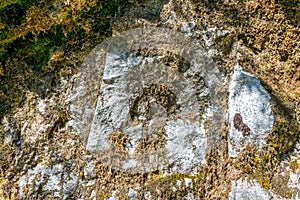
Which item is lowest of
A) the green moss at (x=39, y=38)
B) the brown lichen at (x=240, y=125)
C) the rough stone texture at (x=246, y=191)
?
the rough stone texture at (x=246, y=191)

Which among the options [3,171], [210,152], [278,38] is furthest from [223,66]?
[3,171]

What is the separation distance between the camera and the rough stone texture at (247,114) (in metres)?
2.99

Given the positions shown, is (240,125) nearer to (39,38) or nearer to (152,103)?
(152,103)

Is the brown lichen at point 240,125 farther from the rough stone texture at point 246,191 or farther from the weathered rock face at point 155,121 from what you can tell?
the rough stone texture at point 246,191

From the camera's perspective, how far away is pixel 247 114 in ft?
9.91

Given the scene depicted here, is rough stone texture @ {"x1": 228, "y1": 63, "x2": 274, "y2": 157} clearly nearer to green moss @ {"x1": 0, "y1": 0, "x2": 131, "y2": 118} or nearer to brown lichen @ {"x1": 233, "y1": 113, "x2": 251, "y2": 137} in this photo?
brown lichen @ {"x1": 233, "y1": 113, "x2": 251, "y2": 137}

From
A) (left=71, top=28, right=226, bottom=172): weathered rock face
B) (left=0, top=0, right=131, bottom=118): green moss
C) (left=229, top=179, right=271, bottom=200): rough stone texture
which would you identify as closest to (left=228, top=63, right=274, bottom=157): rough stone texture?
(left=71, top=28, right=226, bottom=172): weathered rock face

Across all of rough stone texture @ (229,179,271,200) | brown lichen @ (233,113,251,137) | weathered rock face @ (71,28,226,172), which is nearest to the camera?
A: rough stone texture @ (229,179,271,200)

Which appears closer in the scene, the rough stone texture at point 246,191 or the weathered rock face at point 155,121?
the rough stone texture at point 246,191

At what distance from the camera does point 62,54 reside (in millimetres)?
3295

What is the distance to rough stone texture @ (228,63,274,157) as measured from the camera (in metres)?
2.99

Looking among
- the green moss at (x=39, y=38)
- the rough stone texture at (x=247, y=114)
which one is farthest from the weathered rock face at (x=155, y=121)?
the green moss at (x=39, y=38)

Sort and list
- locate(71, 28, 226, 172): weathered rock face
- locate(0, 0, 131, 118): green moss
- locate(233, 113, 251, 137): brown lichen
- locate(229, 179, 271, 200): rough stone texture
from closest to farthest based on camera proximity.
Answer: locate(229, 179, 271, 200): rough stone texture → locate(233, 113, 251, 137): brown lichen → locate(71, 28, 226, 172): weathered rock face → locate(0, 0, 131, 118): green moss

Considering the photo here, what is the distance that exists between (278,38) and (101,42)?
1543 mm
